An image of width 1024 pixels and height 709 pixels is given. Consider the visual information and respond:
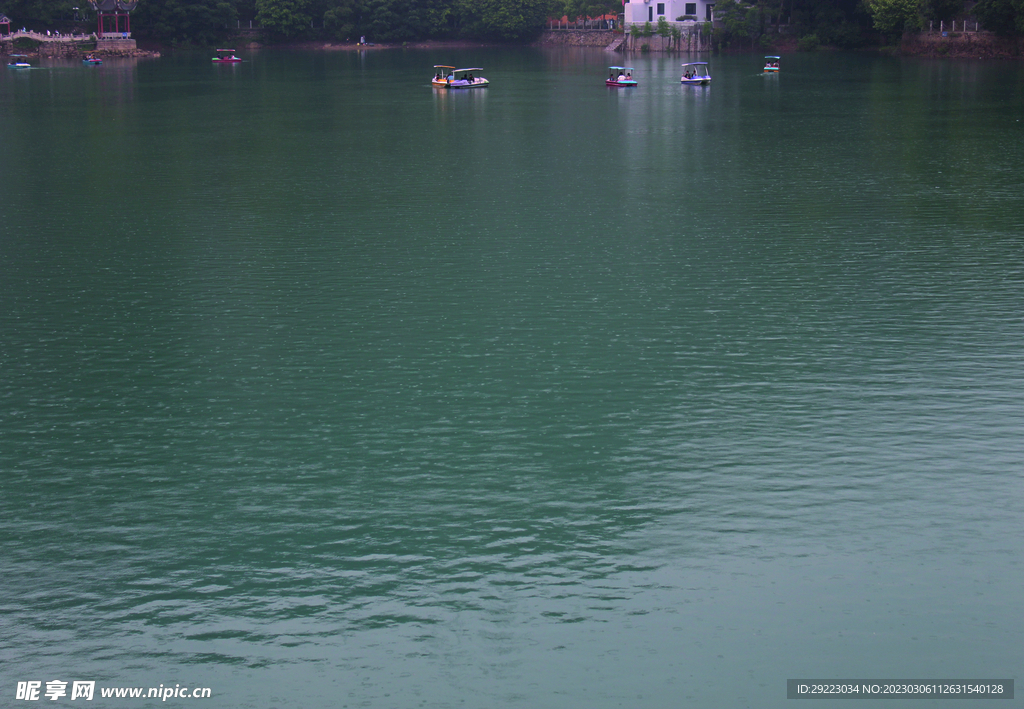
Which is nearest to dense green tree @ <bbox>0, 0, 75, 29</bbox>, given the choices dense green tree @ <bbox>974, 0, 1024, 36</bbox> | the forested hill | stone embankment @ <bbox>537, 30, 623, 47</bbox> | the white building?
the forested hill

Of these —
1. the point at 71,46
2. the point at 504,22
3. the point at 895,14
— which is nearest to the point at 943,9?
the point at 895,14

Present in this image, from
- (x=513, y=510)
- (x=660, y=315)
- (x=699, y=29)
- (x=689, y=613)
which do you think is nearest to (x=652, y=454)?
(x=513, y=510)

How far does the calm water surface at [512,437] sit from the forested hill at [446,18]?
90121mm

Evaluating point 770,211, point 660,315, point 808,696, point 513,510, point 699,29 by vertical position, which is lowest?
point 808,696

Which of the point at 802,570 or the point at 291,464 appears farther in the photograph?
the point at 291,464

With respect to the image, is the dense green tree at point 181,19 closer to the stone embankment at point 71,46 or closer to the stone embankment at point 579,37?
the stone embankment at point 71,46

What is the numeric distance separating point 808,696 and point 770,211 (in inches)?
1154

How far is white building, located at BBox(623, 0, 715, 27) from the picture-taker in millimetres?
150375

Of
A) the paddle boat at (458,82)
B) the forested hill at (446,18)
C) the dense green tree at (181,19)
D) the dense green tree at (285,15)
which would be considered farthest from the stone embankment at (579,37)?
the paddle boat at (458,82)

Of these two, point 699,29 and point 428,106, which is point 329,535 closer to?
point 428,106

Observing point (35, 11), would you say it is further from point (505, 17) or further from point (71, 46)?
point (505, 17)

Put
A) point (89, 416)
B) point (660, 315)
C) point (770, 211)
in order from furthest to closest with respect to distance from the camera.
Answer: point (770, 211)
point (660, 315)
point (89, 416)

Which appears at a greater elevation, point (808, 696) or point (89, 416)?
point (89, 416)

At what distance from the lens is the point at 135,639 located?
14.6 meters
